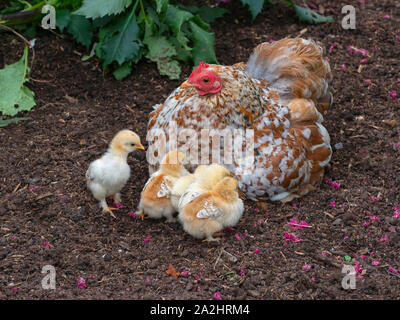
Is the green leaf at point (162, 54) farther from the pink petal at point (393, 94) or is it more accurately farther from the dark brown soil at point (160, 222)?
the pink petal at point (393, 94)

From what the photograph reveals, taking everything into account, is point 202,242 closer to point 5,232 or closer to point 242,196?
point 242,196

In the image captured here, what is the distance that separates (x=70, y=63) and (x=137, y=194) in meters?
2.33

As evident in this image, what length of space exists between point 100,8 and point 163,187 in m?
2.56

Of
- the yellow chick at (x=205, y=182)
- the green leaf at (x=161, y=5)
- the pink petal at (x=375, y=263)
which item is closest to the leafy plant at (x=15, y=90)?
the green leaf at (x=161, y=5)

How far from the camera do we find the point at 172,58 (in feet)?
22.6

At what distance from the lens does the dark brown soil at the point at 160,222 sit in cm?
425

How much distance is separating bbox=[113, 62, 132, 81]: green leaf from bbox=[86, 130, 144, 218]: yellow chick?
193cm

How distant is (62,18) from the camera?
6.73 m

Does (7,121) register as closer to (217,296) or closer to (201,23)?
(201,23)

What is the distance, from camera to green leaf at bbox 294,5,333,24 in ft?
24.7

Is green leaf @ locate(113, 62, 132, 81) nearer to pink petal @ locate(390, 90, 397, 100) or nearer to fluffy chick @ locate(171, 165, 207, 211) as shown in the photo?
fluffy chick @ locate(171, 165, 207, 211)

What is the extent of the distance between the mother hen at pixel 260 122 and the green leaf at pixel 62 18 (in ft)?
6.33

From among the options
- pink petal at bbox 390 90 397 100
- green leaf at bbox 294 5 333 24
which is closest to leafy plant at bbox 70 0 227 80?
green leaf at bbox 294 5 333 24

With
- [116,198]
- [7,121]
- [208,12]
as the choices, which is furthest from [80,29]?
[116,198]
